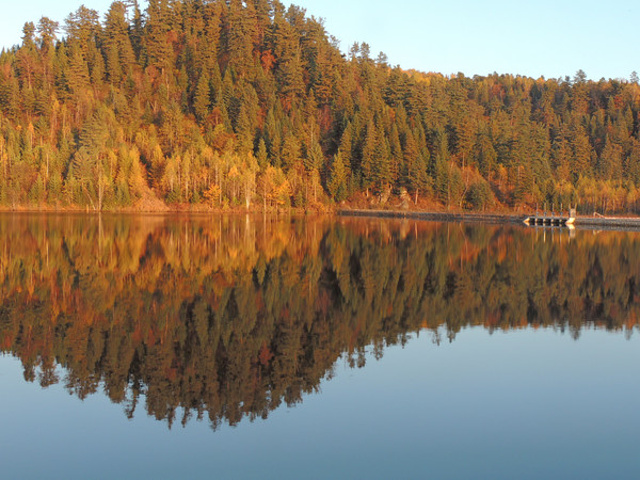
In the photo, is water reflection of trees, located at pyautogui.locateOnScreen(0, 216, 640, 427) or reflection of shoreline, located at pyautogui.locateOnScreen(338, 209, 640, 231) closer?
water reflection of trees, located at pyautogui.locateOnScreen(0, 216, 640, 427)

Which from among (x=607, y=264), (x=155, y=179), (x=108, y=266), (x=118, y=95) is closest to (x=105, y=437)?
(x=108, y=266)

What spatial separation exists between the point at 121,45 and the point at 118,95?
21780mm

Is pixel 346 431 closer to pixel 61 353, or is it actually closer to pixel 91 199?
pixel 61 353

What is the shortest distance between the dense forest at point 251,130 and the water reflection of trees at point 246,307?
65940mm

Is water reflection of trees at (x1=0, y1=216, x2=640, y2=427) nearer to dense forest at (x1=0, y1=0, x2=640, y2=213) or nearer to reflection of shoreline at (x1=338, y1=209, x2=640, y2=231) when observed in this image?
reflection of shoreline at (x1=338, y1=209, x2=640, y2=231)

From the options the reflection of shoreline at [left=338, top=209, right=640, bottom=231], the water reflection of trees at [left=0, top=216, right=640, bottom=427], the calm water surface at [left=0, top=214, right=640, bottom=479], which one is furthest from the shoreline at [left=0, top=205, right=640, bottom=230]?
the calm water surface at [left=0, top=214, right=640, bottom=479]

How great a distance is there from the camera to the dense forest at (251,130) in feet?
360

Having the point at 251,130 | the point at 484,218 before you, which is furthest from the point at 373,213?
the point at 251,130

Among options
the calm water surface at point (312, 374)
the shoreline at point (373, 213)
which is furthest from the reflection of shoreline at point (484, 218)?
the calm water surface at point (312, 374)

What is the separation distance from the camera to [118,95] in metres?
127

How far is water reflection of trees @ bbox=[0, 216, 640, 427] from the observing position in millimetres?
14597

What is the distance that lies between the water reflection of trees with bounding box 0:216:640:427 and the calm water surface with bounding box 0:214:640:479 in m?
0.10

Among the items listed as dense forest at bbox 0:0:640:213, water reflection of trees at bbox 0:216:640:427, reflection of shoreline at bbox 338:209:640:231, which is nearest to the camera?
water reflection of trees at bbox 0:216:640:427

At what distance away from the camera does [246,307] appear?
73.7ft
